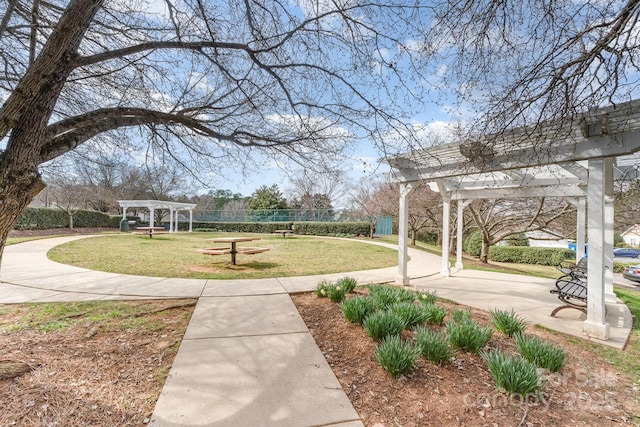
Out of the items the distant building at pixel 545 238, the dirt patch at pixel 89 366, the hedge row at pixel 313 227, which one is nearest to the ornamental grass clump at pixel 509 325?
the dirt patch at pixel 89 366

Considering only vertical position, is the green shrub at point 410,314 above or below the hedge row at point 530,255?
above

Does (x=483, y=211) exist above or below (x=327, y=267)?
above

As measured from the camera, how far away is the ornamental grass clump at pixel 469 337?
3.10m

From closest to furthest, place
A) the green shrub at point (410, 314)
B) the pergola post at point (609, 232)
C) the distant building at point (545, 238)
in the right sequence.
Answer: the green shrub at point (410, 314) < the pergola post at point (609, 232) < the distant building at point (545, 238)

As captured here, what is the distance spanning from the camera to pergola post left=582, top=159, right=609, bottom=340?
12.9 ft

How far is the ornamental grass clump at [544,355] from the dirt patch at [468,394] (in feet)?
0.35

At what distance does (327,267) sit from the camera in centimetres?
898

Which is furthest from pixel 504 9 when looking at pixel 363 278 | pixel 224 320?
pixel 363 278

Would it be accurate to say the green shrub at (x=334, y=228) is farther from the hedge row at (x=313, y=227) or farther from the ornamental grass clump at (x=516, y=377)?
the ornamental grass clump at (x=516, y=377)

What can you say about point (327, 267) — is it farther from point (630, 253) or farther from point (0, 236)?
point (630, 253)

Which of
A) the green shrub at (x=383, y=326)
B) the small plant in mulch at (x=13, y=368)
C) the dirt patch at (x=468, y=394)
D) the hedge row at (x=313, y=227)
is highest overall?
the hedge row at (x=313, y=227)

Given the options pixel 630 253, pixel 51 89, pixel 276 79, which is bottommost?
pixel 630 253

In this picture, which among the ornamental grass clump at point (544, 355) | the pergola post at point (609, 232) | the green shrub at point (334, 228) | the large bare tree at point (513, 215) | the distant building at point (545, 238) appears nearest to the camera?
the ornamental grass clump at point (544, 355)

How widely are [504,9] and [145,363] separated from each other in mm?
4808
